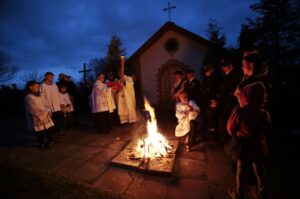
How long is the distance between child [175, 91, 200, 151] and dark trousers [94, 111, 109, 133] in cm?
304

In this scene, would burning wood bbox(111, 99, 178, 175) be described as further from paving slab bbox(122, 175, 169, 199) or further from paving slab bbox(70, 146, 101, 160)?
paving slab bbox(70, 146, 101, 160)

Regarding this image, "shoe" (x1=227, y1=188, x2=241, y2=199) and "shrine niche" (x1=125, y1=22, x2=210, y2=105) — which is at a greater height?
"shrine niche" (x1=125, y1=22, x2=210, y2=105)

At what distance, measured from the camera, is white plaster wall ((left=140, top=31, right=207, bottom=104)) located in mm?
12055

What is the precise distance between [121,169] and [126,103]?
3.94 metres

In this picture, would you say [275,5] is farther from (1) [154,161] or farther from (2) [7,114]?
(2) [7,114]

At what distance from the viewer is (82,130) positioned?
7172mm

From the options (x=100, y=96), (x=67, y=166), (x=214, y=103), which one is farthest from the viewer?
(x=100, y=96)

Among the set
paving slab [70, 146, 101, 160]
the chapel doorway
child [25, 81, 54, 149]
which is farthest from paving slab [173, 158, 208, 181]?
the chapel doorway

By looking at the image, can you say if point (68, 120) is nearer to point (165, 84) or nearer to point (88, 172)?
point (88, 172)

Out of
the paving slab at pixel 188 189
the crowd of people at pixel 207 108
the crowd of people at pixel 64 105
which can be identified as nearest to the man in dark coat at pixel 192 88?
the crowd of people at pixel 207 108

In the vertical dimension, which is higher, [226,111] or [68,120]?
[226,111]

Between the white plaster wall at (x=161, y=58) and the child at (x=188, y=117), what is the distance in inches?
312

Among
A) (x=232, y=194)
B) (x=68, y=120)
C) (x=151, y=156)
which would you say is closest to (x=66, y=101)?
Result: (x=68, y=120)

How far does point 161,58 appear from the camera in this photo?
12.6 m
